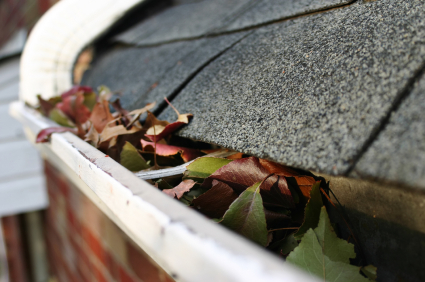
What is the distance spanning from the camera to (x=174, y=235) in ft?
1.10

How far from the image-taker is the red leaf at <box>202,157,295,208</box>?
58 cm

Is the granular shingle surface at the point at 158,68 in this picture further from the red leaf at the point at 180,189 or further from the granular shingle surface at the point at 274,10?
the red leaf at the point at 180,189

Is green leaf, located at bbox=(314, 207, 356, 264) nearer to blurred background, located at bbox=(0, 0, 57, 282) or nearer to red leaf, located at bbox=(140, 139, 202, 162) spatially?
red leaf, located at bbox=(140, 139, 202, 162)

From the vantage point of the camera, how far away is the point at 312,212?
543mm

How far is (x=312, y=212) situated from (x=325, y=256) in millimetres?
79

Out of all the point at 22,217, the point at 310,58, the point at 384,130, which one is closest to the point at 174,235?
the point at 384,130

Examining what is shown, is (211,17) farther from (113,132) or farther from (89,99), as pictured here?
(113,132)

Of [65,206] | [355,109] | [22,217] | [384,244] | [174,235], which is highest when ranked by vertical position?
[355,109]

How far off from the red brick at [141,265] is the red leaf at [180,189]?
0.45m

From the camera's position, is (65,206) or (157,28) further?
(65,206)

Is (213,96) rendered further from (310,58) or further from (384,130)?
(384,130)

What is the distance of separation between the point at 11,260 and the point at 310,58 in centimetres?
474

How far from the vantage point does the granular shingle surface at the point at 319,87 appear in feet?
1.34

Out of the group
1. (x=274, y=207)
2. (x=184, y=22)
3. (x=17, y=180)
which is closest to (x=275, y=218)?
(x=274, y=207)
